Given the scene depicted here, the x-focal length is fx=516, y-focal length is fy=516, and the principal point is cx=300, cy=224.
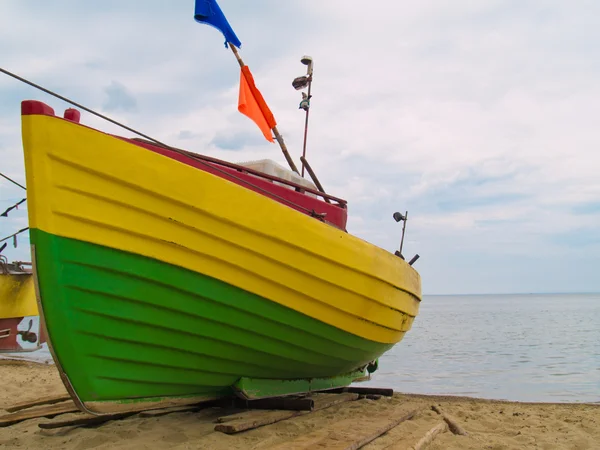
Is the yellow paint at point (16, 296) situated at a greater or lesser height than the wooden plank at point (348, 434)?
greater

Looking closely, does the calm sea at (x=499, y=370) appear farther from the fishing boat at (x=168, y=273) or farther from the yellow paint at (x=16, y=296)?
the fishing boat at (x=168, y=273)

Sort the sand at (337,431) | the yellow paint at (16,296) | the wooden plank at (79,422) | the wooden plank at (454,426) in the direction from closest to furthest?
the sand at (337,431), the wooden plank at (79,422), the wooden plank at (454,426), the yellow paint at (16,296)

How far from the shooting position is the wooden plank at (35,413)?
4.57m

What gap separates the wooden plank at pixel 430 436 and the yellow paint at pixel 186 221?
3.53 ft

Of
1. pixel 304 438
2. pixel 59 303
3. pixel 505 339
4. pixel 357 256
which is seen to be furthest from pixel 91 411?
pixel 505 339

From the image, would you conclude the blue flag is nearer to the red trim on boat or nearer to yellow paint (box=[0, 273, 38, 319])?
the red trim on boat

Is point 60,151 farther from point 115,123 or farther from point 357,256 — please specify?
point 357,256

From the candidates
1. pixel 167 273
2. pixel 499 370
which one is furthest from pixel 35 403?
pixel 499 370

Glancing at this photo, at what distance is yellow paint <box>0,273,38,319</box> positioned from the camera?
10219 mm

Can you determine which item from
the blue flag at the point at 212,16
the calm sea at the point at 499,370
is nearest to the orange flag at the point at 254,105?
the blue flag at the point at 212,16

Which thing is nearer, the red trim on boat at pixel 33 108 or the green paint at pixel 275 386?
the red trim on boat at pixel 33 108

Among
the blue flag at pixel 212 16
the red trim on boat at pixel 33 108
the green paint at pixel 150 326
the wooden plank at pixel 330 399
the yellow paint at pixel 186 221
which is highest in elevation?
the blue flag at pixel 212 16

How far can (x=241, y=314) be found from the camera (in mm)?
3820

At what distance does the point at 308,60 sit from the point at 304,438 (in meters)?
4.85
